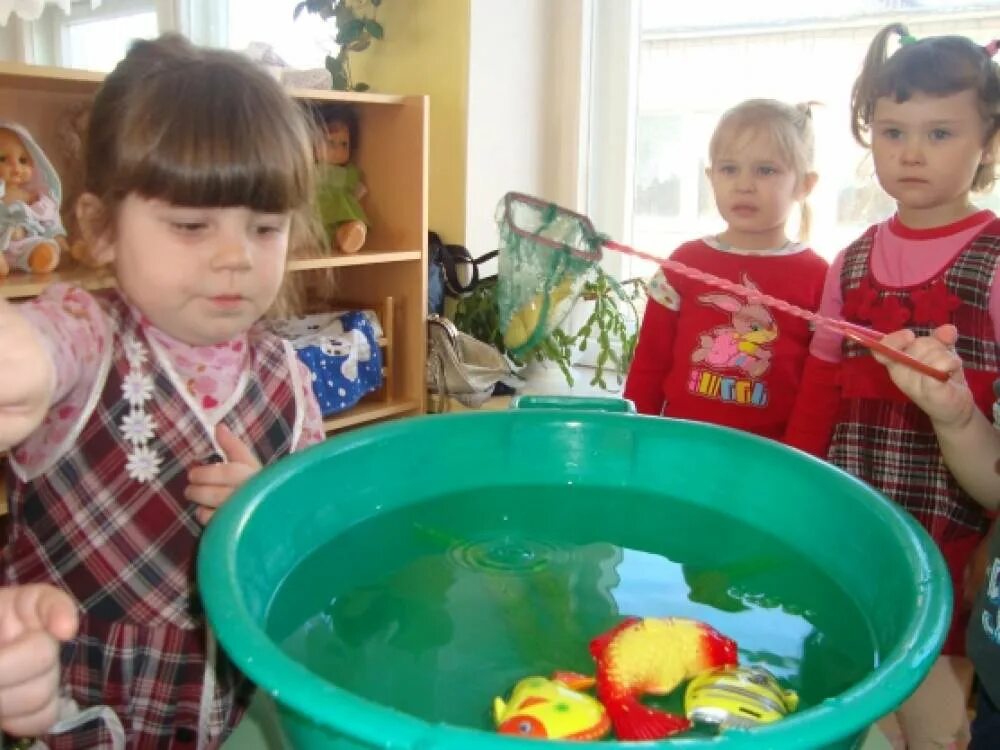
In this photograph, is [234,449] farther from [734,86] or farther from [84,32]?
[84,32]

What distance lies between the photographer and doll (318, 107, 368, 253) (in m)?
1.94

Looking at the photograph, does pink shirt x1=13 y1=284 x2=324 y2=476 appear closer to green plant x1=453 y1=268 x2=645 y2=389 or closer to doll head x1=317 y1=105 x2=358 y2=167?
green plant x1=453 y1=268 x2=645 y2=389

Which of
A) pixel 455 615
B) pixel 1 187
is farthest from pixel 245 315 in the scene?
pixel 1 187

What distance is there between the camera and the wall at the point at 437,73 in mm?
2082

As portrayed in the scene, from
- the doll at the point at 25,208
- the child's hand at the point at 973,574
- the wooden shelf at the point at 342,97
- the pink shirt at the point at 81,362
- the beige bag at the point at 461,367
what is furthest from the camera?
the beige bag at the point at 461,367

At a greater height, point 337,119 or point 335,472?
point 337,119

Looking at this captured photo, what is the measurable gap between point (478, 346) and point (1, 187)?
3.30 feet

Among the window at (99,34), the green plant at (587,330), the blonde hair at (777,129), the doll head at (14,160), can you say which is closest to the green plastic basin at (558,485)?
the blonde hair at (777,129)

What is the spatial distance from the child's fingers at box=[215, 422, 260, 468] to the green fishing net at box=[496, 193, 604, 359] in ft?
1.28

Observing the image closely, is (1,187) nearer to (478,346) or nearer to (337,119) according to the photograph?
(337,119)

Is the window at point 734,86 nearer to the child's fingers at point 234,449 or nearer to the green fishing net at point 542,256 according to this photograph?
the green fishing net at point 542,256

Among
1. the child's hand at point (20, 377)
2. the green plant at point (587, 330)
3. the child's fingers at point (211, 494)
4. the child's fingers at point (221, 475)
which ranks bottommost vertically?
the green plant at point (587, 330)

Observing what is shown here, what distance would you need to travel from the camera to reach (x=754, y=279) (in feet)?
4.46

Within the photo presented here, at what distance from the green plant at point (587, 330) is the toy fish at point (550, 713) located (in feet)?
4.16
